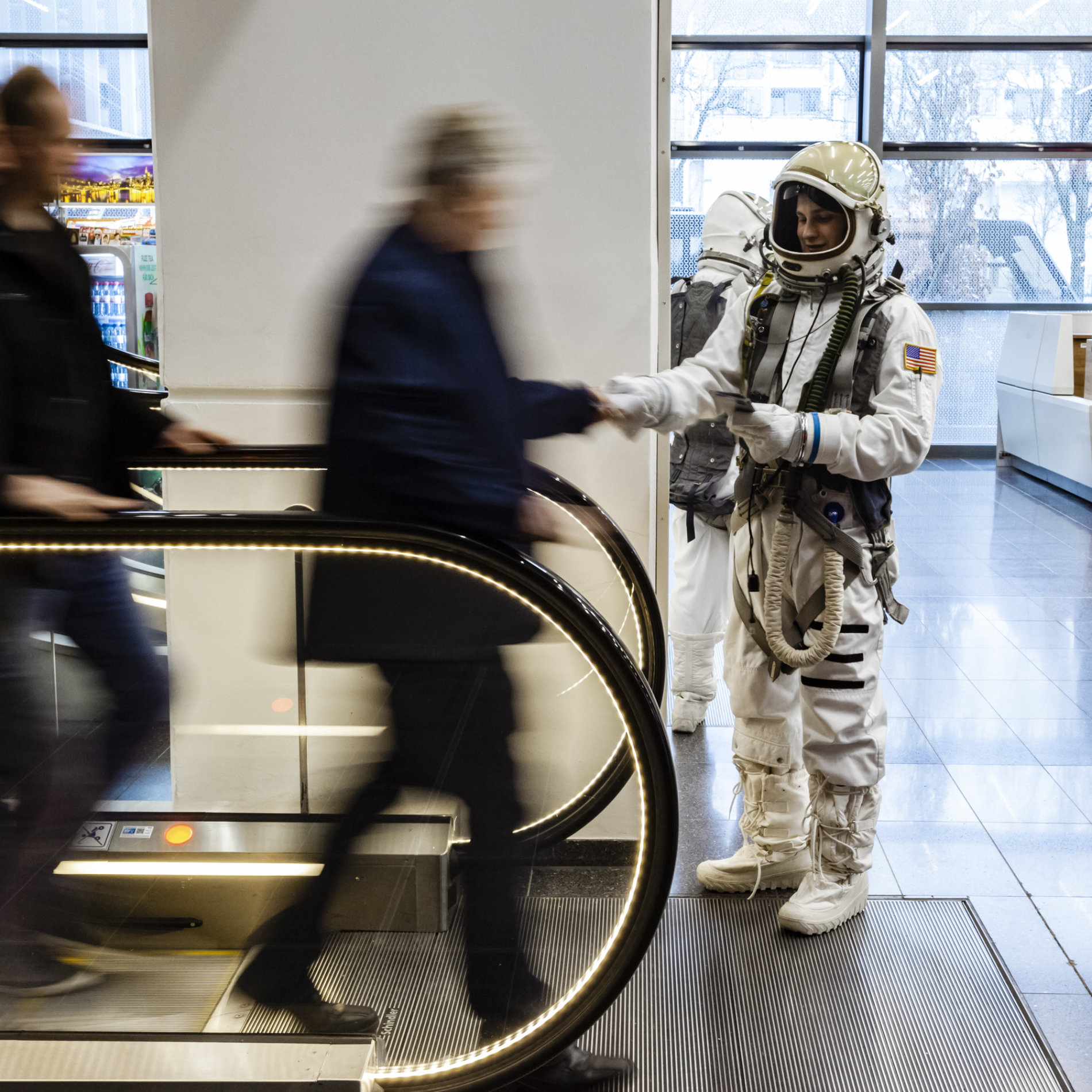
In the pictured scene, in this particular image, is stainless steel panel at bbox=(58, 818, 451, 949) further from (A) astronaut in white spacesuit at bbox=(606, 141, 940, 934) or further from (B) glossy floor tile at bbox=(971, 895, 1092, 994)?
(B) glossy floor tile at bbox=(971, 895, 1092, 994)

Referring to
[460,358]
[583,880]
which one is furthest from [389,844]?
[460,358]

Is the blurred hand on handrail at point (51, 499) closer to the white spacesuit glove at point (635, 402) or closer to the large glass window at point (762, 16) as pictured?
the white spacesuit glove at point (635, 402)

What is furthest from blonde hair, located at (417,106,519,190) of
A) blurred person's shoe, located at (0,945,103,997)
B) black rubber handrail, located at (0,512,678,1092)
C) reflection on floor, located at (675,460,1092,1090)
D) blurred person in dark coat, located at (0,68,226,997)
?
reflection on floor, located at (675,460,1092,1090)

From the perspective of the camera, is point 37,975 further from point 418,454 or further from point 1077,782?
point 1077,782

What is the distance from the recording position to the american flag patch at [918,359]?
260 centimetres

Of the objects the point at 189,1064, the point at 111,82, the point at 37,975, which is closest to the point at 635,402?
the point at 189,1064

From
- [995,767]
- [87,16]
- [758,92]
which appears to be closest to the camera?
[995,767]

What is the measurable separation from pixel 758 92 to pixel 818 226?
7442 mm

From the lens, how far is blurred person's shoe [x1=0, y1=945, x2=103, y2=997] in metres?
2.18

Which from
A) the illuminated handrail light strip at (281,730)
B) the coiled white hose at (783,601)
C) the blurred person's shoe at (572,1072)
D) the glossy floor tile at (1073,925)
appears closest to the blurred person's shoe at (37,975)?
the illuminated handrail light strip at (281,730)

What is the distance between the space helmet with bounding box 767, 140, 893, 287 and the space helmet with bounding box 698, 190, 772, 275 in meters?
1.34

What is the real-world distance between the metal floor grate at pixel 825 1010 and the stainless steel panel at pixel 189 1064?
2.17 feet

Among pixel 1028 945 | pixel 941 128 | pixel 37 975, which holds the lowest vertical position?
pixel 1028 945

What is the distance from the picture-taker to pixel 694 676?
13.6 feet
